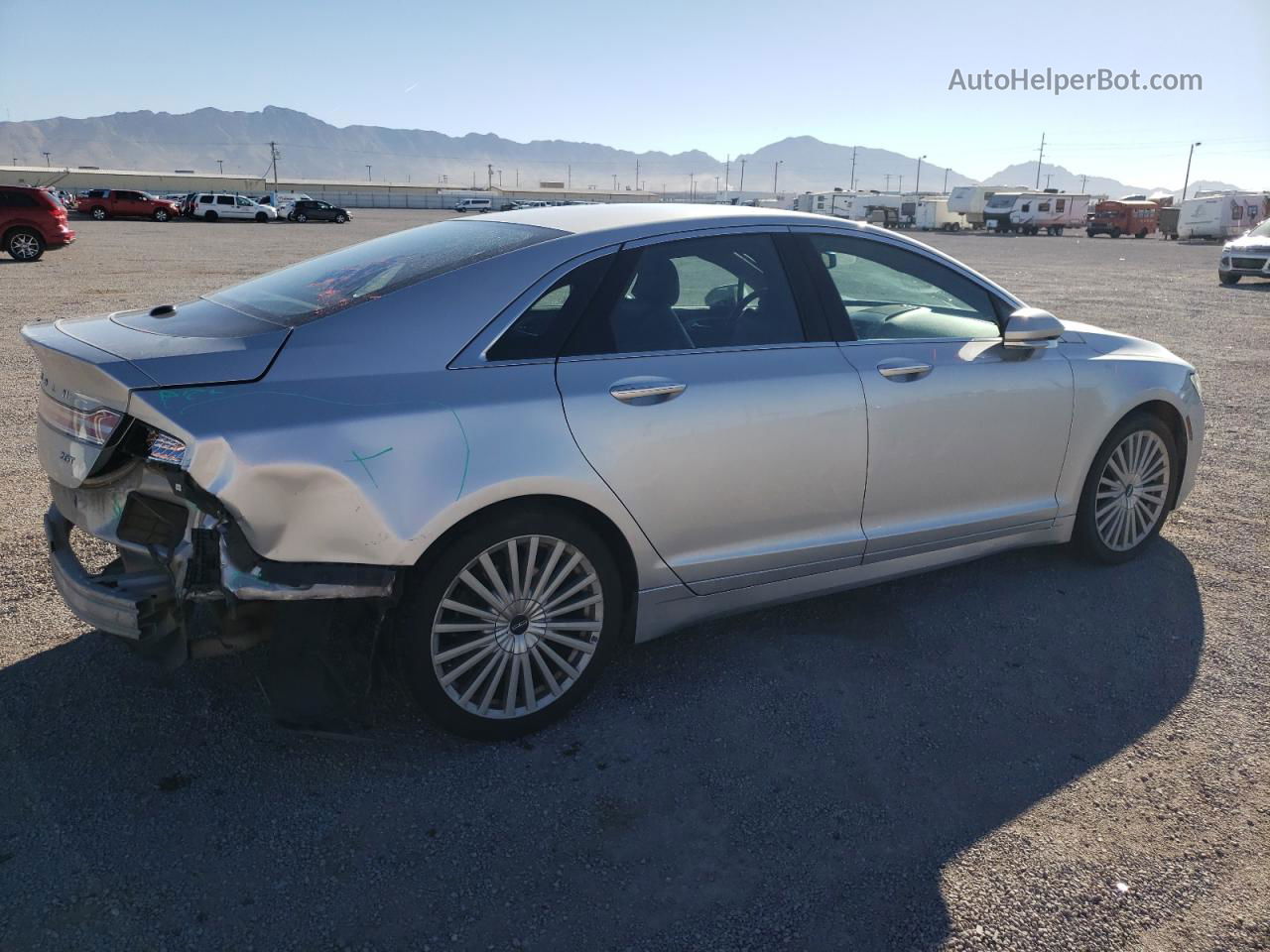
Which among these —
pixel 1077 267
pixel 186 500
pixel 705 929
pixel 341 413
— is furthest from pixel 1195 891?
pixel 1077 267

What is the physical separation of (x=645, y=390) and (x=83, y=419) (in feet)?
5.60

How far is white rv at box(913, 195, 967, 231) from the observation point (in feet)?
223

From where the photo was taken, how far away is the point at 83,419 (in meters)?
2.88

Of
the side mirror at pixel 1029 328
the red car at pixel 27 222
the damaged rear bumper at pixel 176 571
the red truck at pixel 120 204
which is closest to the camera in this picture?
the damaged rear bumper at pixel 176 571

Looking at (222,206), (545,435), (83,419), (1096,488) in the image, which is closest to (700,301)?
(545,435)

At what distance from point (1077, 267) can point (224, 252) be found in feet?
77.2

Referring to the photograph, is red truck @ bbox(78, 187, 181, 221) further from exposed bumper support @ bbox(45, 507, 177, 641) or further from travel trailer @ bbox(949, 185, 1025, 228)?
travel trailer @ bbox(949, 185, 1025, 228)

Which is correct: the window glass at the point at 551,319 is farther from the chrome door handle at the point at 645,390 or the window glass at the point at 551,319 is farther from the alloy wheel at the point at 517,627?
the alloy wheel at the point at 517,627

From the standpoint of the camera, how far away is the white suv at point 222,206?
50656 mm

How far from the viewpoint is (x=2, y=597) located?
4031 millimetres

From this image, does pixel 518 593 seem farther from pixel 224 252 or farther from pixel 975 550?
pixel 224 252

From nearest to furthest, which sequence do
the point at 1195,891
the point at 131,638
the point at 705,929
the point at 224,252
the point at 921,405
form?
1. the point at 705,929
2. the point at 1195,891
3. the point at 131,638
4. the point at 921,405
5. the point at 224,252

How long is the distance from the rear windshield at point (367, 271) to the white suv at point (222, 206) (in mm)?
52792

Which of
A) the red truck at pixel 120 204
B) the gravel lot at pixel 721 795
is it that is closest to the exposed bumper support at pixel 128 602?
the gravel lot at pixel 721 795
